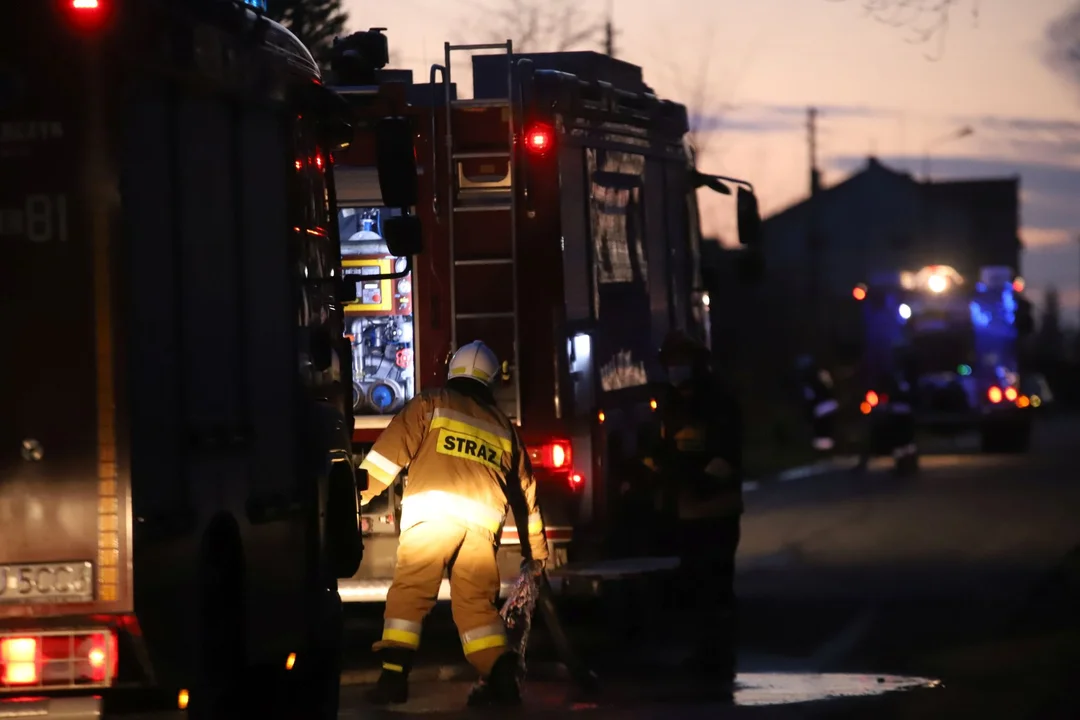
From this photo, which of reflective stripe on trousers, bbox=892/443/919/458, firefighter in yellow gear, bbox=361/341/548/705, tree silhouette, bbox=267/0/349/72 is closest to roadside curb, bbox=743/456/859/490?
reflective stripe on trousers, bbox=892/443/919/458

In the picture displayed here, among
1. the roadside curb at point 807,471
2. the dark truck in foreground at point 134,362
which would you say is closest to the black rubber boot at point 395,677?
the dark truck in foreground at point 134,362

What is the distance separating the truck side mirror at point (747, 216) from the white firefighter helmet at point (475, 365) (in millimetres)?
5342

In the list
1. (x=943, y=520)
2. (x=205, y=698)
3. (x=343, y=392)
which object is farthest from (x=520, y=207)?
(x=943, y=520)

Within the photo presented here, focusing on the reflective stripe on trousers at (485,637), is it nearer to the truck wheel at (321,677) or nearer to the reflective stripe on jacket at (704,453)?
the truck wheel at (321,677)

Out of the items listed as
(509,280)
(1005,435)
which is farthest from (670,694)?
(1005,435)

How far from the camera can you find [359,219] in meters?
11.9

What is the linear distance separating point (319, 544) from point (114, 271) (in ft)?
9.22

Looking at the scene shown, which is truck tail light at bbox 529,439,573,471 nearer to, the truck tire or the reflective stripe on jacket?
the reflective stripe on jacket

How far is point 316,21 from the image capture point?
22453 mm

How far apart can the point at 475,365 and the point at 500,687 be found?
5.06 ft

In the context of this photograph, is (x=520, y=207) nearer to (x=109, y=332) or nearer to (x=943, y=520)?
(x=109, y=332)

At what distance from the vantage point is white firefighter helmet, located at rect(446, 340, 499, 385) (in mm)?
10164

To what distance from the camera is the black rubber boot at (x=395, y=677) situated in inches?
387

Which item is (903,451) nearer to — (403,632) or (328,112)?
(403,632)
